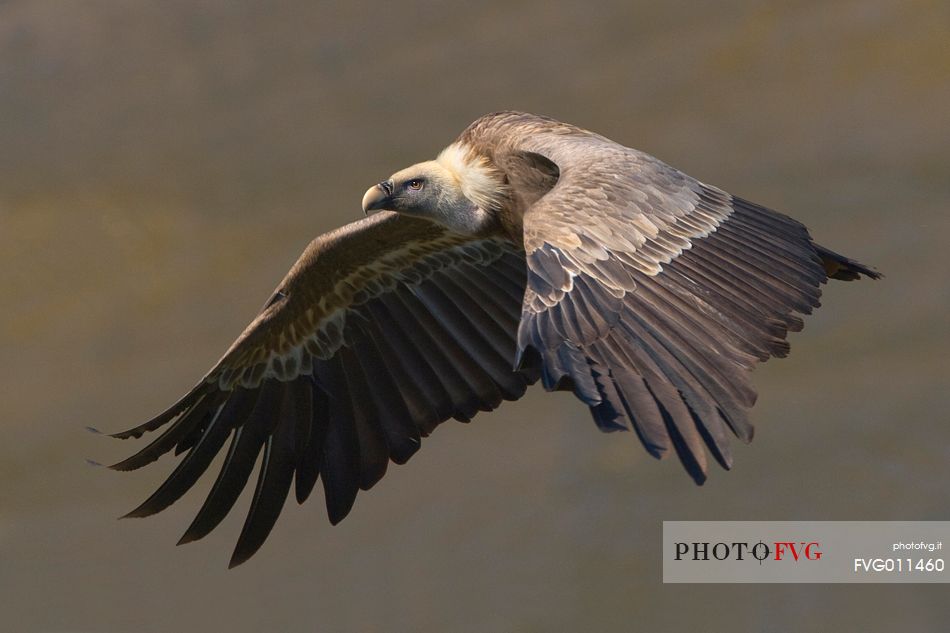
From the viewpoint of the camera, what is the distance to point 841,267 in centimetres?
736

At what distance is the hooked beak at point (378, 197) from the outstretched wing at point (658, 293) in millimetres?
861

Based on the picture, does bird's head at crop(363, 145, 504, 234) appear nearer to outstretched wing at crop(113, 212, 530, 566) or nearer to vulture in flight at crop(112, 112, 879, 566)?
vulture in flight at crop(112, 112, 879, 566)

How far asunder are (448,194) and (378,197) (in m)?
0.33

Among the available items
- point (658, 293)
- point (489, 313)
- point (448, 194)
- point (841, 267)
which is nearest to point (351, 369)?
point (489, 313)

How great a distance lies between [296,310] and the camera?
8.26 metres

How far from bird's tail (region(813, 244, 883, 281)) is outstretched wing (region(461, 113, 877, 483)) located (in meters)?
0.01

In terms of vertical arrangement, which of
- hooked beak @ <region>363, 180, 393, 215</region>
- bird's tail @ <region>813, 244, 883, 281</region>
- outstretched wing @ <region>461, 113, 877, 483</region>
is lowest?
outstretched wing @ <region>461, 113, 877, 483</region>

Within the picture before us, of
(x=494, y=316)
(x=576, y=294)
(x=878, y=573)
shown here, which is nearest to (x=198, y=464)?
(x=494, y=316)

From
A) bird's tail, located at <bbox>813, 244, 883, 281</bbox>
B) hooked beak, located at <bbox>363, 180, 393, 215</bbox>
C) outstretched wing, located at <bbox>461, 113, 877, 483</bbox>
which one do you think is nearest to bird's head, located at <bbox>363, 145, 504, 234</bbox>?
hooked beak, located at <bbox>363, 180, 393, 215</bbox>

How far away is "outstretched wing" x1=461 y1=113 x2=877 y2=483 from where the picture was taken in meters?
5.53

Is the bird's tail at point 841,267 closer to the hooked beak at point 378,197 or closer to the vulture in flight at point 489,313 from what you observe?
the vulture in flight at point 489,313

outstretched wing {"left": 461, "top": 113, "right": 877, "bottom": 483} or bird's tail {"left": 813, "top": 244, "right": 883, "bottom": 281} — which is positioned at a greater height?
bird's tail {"left": 813, "top": 244, "right": 883, "bottom": 281}

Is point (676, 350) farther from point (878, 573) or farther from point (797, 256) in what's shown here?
point (878, 573)

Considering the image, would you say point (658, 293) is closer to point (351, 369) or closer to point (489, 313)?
point (489, 313)
